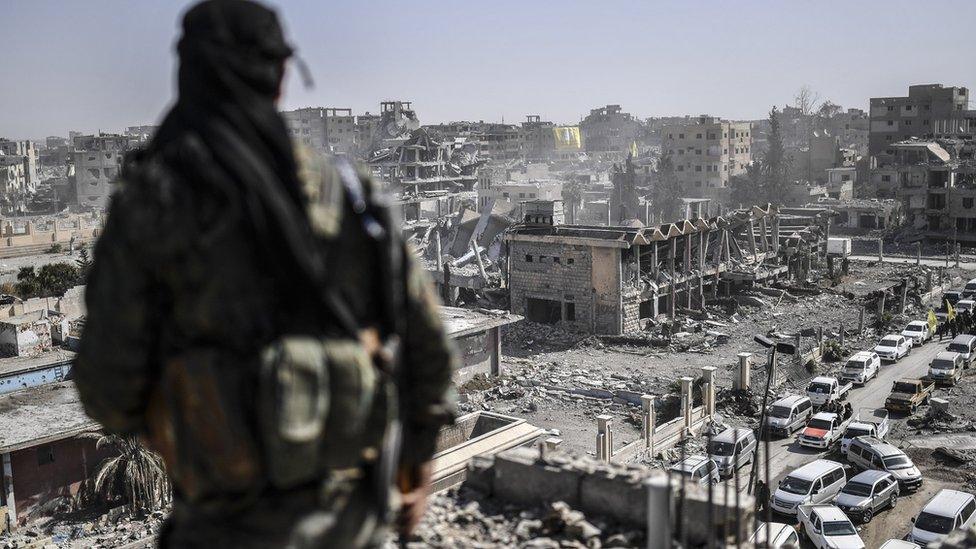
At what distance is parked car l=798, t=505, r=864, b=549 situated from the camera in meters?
12.5

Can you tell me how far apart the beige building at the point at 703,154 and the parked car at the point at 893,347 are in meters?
33.2

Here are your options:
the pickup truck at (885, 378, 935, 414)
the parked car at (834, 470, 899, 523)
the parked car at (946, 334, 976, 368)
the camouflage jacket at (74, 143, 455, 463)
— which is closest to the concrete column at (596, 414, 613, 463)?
the parked car at (834, 470, 899, 523)

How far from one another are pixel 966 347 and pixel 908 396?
178 inches

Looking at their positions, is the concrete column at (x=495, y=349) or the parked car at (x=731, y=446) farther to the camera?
the concrete column at (x=495, y=349)

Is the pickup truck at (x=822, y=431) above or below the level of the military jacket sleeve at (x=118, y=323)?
below

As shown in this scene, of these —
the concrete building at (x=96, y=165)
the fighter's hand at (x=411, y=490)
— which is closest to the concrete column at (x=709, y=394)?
the fighter's hand at (x=411, y=490)

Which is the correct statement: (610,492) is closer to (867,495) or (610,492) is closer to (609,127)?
(867,495)

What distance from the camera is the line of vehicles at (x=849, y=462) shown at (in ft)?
42.0

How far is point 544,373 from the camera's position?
75.0 ft

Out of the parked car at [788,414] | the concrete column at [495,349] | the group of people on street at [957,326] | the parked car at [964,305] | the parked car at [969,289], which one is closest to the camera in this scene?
the parked car at [788,414]

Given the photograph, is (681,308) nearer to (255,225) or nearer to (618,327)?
(618,327)

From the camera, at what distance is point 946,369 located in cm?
2083

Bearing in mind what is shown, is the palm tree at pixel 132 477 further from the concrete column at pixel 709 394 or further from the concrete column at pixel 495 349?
the concrete column at pixel 709 394

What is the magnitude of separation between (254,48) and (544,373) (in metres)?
20.6
